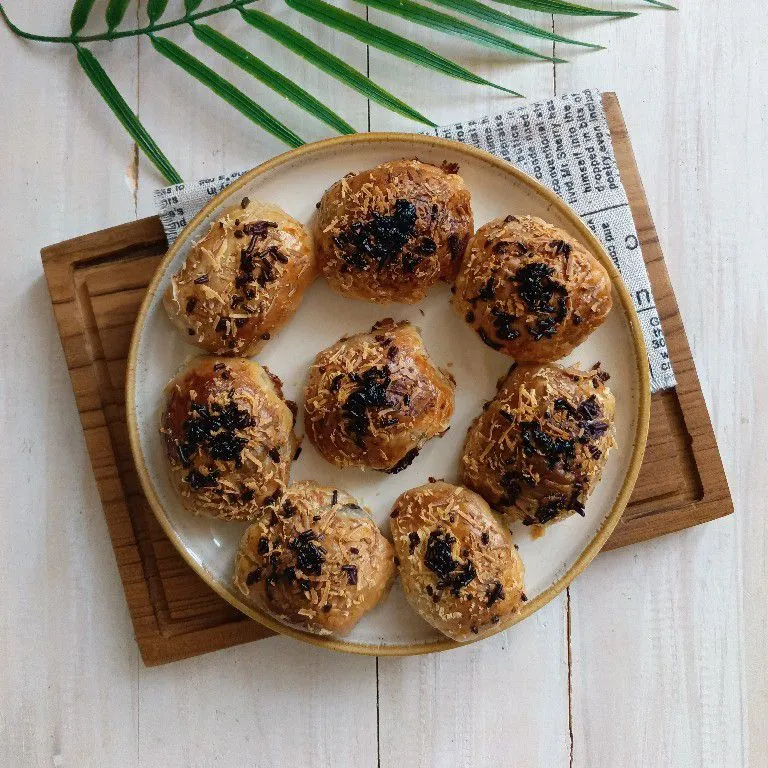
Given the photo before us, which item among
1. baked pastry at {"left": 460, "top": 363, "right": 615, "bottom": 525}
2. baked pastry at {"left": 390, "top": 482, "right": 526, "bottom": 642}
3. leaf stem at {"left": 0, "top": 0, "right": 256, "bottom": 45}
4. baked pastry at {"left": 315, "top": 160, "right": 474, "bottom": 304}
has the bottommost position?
baked pastry at {"left": 390, "top": 482, "right": 526, "bottom": 642}

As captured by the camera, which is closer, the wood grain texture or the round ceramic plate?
the round ceramic plate

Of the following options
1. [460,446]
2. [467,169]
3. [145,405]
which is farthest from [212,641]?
[467,169]

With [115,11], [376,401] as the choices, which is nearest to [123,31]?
[115,11]

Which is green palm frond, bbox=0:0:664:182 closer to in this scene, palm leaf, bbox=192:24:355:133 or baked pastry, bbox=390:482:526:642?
palm leaf, bbox=192:24:355:133

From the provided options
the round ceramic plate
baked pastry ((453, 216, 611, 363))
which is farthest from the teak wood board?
baked pastry ((453, 216, 611, 363))

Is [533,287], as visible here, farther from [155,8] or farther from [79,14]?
[79,14]
